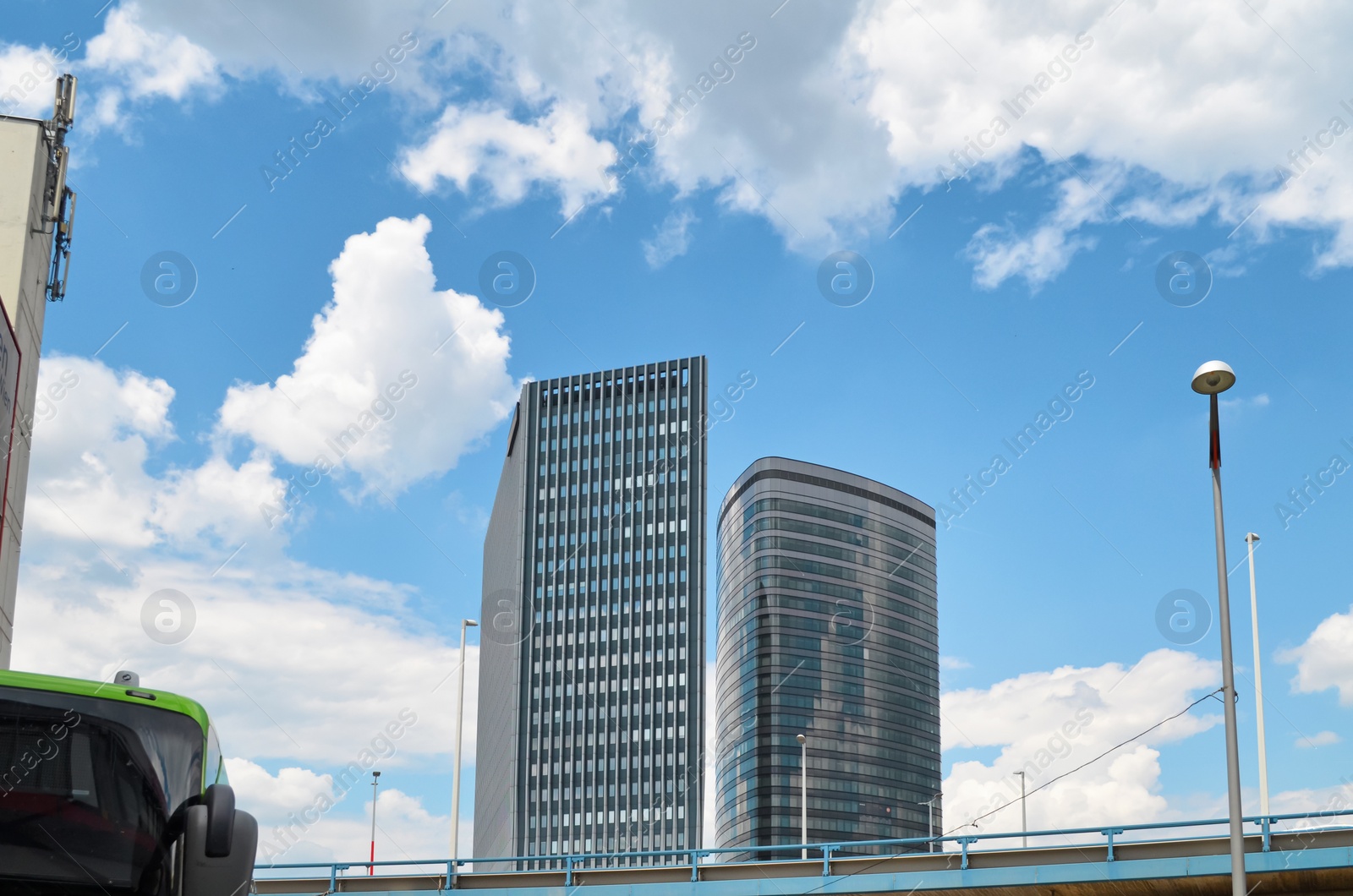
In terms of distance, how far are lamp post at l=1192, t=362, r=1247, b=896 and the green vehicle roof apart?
11350 millimetres

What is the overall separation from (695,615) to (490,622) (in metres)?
43.1

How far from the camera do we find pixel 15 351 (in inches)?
1168

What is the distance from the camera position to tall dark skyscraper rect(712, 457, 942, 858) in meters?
168

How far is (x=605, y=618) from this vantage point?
169 meters

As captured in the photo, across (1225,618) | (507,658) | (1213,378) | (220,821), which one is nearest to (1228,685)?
(1225,618)

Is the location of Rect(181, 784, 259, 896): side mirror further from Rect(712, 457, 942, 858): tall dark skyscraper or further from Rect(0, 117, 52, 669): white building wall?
Rect(712, 457, 942, 858): tall dark skyscraper

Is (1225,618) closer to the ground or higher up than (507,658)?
closer to the ground

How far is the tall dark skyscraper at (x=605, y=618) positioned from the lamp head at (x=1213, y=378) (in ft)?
480

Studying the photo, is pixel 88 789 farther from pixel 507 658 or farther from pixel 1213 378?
pixel 507 658

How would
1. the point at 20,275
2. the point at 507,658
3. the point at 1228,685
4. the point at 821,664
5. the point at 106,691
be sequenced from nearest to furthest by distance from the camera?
the point at 106,691 → the point at 1228,685 → the point at 20,275 → the point at 821,664 → the point at 507,658

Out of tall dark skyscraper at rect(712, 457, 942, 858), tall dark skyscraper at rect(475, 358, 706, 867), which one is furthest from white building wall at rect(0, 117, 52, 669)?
tall dark skyscraper at rect(712, 457, 942, 858)

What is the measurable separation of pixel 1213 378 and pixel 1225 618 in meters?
2.93

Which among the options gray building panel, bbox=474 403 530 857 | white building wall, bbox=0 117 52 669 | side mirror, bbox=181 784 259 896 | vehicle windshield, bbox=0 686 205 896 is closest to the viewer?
vehicle windshield, bbox=0 686 205 896

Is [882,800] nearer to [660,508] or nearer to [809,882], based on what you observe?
[660,508]
